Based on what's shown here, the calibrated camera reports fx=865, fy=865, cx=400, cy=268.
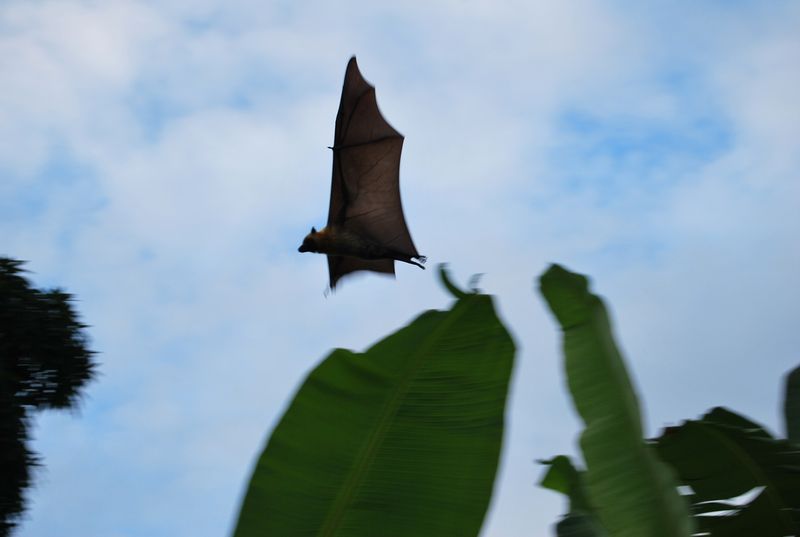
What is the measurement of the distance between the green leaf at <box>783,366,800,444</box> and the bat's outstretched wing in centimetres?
171

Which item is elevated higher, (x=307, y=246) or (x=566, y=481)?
(x=307, y=246)

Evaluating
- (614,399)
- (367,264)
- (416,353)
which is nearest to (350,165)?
(367,264)

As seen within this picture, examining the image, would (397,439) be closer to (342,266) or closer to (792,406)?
(792,406)

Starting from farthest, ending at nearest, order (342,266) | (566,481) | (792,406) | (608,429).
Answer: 1. (342,266)
2. (792,406)
3. (566,481)
4. (608,429)

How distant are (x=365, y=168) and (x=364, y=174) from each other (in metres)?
0.04

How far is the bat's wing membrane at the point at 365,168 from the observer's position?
429cm

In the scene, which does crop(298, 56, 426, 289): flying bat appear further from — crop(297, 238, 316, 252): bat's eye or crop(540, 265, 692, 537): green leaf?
crop(540, 265, 692, 537): green leaf

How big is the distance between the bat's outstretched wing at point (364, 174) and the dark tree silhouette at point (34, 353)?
6.42 metres

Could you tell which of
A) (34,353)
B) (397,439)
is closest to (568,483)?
(397,439)

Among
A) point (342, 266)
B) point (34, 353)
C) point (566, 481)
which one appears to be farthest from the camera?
point (34, 353)

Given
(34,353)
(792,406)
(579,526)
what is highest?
(34,353)

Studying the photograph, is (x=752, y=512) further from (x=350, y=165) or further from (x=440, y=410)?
(x=350, y=165)

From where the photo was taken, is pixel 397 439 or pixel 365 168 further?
pixel 365 168

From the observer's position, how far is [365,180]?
4.64 meters
